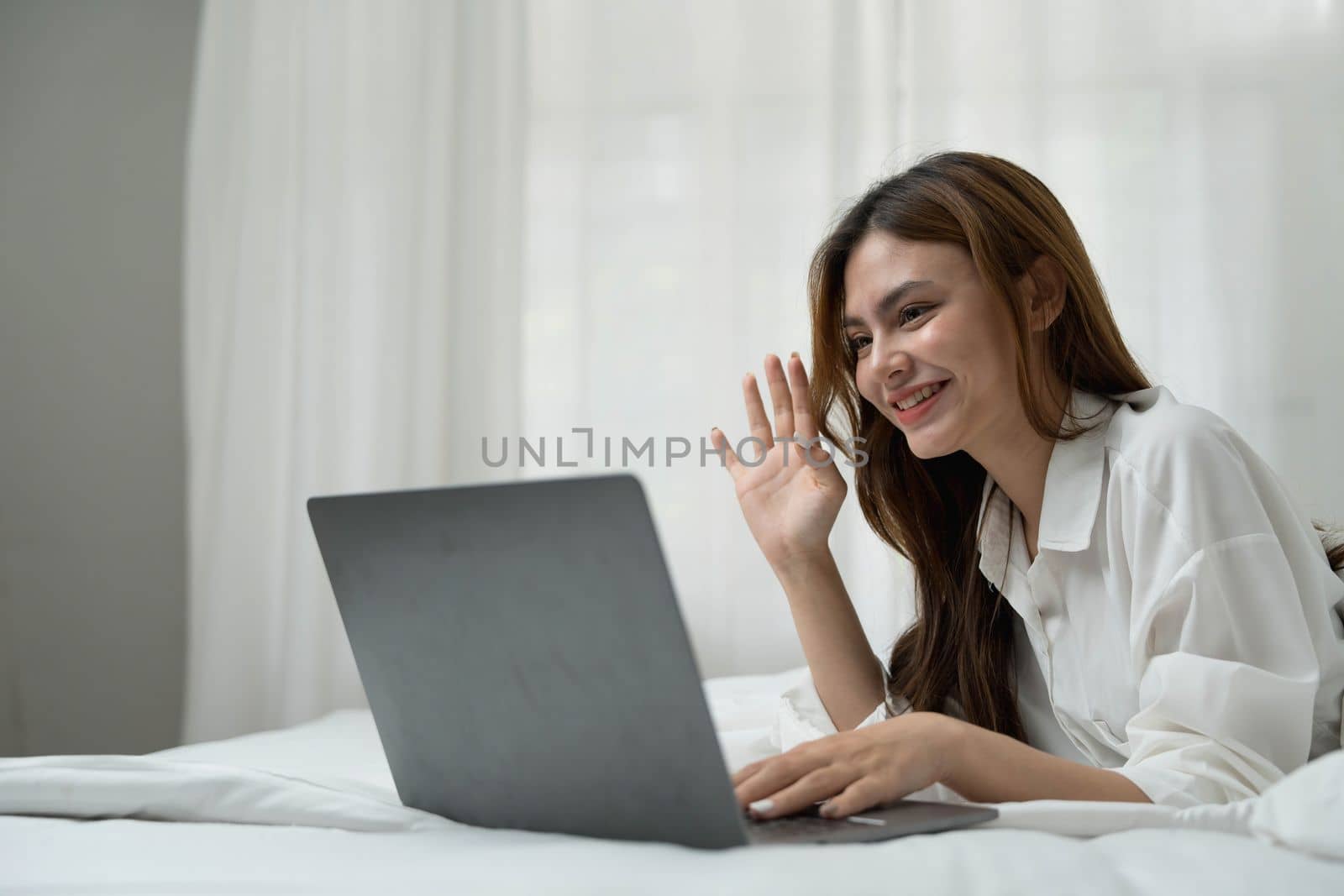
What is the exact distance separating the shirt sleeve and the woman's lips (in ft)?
1.07

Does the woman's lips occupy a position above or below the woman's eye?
below

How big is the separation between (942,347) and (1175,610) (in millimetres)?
367

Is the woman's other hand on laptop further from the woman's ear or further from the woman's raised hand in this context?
the woman's ear

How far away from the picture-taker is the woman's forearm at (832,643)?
1238 mm

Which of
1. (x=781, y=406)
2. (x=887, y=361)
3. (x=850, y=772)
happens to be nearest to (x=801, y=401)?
(x=781, y=406)

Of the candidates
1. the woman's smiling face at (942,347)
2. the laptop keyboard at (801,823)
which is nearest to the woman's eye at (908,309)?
the woman's smiling face at (942,347)

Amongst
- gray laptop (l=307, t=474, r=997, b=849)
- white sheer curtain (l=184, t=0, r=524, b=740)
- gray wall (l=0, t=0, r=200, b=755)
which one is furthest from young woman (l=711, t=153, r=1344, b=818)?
gray wall (l=0, t=0, r=200, b=755)

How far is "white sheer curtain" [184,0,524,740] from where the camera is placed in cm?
244

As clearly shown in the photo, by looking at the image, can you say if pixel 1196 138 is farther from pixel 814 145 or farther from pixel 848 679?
pixel 848 679

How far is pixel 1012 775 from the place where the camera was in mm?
831

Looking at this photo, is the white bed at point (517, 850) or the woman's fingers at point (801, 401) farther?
the woman's fingers at point (801, 401)

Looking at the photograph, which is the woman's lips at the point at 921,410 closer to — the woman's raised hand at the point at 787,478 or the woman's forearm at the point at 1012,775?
the woman's raised hand at the point at 787,478

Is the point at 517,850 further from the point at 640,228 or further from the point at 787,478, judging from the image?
the point at 640,228

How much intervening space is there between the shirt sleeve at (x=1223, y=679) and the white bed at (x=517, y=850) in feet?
0.55
